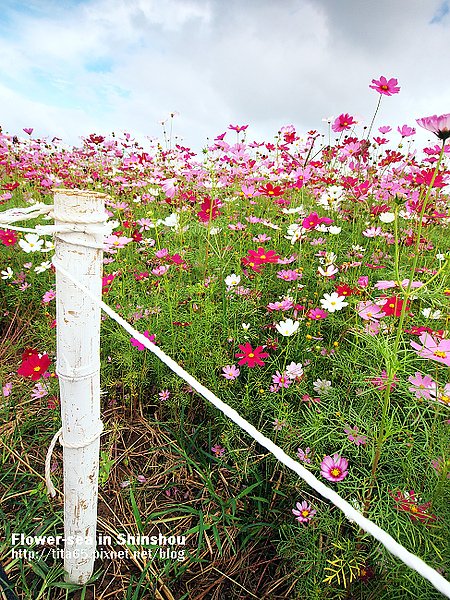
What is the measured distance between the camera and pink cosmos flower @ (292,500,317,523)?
109 centimetres

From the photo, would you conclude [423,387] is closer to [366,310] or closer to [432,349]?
[432,349]

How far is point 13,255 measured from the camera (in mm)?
2523

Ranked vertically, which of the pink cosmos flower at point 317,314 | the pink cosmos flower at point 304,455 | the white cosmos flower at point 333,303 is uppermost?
the white cosmos flower at point 333,303

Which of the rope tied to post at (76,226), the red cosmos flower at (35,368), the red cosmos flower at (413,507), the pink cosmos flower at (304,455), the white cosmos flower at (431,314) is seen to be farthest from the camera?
the white cosmos flower at (431,314)

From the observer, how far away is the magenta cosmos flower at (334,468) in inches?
40.8

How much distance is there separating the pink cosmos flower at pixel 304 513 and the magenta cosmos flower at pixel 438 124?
1.00 m

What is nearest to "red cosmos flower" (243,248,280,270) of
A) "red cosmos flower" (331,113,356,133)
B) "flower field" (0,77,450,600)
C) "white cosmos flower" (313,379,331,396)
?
"flower field" (0,77,450,600)

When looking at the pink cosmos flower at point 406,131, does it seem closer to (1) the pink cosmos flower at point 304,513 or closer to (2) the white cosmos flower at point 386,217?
(2) the white cosmos flower at point 386,217

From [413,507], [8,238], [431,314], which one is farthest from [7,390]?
[431,314]

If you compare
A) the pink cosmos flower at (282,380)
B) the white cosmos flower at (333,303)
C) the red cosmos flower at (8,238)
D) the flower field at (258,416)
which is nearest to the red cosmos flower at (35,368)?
the flower field at (258,416)

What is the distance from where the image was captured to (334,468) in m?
1.07

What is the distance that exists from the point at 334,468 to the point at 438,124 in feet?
2.86

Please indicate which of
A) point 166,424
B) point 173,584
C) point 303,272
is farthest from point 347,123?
point 173,584

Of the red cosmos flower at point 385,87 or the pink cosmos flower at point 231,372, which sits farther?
the red cosmos flower at point 385,87
